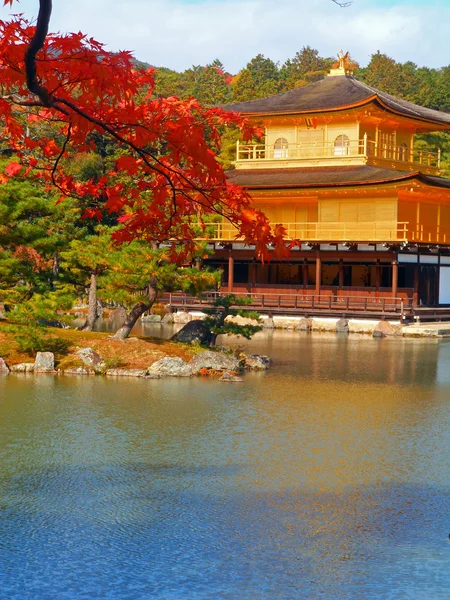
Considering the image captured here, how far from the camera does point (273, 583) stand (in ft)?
27.2

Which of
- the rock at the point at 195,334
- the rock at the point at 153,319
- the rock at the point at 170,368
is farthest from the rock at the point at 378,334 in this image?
the rock at the point at 170,368

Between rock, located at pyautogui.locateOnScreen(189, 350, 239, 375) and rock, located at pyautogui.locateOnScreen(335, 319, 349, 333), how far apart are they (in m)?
14.3

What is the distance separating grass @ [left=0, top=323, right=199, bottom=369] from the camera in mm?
19922

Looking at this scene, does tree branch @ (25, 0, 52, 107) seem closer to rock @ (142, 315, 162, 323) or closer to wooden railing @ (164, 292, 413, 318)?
wooden railing @ (164, 292, 413, 318)

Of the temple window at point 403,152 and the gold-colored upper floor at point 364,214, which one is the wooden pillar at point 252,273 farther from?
the temple window at point 403,152

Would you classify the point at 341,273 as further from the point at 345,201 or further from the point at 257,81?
the point at 257,81

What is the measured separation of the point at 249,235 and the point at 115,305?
3431cm

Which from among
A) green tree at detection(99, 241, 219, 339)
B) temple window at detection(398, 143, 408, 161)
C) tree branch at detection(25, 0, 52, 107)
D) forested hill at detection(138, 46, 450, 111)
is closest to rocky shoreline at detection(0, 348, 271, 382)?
green tree at detection(99, 241, 219, 339)

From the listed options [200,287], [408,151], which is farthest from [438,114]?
[200,287]

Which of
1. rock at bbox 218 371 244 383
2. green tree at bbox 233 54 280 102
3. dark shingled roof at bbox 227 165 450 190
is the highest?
green tree at bbox 233 54 280 102

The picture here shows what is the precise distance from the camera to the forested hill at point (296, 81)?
63.7 meters

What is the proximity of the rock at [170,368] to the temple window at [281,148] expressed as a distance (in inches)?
948

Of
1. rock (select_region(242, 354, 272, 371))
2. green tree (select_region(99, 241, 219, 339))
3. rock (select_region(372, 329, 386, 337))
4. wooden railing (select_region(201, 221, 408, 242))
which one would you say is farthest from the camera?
wooden railing (select_region(201, 221, 408, 242))

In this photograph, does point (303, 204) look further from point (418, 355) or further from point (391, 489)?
point (391, 489)
